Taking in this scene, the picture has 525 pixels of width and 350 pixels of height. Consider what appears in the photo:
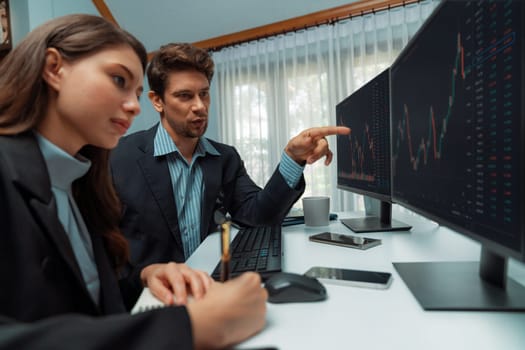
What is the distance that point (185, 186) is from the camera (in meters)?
1.44

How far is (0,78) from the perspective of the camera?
2.06ft

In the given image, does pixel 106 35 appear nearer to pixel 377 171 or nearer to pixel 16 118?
pixel 16 118

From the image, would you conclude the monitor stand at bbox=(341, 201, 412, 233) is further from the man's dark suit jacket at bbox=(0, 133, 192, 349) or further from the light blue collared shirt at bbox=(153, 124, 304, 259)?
the man's dark suit jacket at bbox=(0, 133, 192, 349)

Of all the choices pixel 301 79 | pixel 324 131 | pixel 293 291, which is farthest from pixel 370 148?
pixel 301 79

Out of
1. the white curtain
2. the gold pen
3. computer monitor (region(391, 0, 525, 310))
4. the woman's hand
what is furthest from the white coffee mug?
the white curtain

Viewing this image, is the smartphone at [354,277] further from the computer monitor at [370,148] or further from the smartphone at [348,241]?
the computer monitor at [370,148]

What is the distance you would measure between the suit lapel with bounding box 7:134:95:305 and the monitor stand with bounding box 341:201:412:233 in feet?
2.69

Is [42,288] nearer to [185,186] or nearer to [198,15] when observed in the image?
[185,186]

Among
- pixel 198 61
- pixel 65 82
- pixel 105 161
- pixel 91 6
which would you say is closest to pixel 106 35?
pixel 65 82

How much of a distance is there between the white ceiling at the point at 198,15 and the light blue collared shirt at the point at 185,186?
1.71 metres

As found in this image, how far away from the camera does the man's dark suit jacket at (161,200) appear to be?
3.98 feet

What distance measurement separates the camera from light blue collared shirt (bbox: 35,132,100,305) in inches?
24.8

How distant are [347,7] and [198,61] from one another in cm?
163

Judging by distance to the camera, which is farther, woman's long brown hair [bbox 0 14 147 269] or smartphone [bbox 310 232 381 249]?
smartphone [bbox 310 232 381 249]
